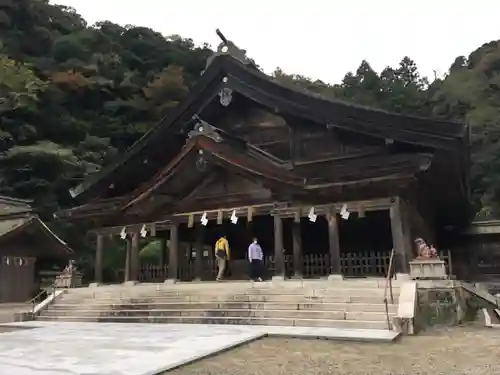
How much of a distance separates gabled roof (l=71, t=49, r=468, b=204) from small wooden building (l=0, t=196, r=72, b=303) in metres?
7.27

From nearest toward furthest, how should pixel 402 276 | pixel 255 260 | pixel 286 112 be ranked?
pixel 402 276
pixel 255 260
pixel 286 112

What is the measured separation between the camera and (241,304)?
12680mm

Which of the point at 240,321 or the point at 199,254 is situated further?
the point at 199,254

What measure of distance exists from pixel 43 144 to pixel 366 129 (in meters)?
28.3

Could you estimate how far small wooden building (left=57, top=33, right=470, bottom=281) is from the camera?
558 inches

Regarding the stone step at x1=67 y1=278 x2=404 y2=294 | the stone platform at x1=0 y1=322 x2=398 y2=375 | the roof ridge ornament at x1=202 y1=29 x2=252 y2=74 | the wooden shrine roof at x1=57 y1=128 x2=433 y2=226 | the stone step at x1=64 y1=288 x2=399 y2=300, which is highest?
the roof ridge ornament at x1=202 y1=29 x2=252 y2=74

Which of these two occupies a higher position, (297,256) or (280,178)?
(280,178)

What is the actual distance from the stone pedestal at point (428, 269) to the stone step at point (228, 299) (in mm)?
1285

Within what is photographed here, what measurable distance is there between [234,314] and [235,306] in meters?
0.39

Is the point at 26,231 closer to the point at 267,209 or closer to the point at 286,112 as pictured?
the point at 267,209

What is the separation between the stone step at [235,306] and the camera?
36.3 ft

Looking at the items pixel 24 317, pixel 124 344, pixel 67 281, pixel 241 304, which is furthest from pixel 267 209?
pixel 24 317

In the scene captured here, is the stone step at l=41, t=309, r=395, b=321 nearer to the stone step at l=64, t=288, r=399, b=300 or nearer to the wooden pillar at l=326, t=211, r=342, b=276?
the stone step at l=64, t=288, r=399, b=300

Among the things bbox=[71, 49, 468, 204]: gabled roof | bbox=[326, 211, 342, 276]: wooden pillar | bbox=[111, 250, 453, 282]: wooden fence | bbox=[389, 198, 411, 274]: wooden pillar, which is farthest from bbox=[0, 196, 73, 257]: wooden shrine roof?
bbox=[389, 198, 411, 274]: wooden pillar
